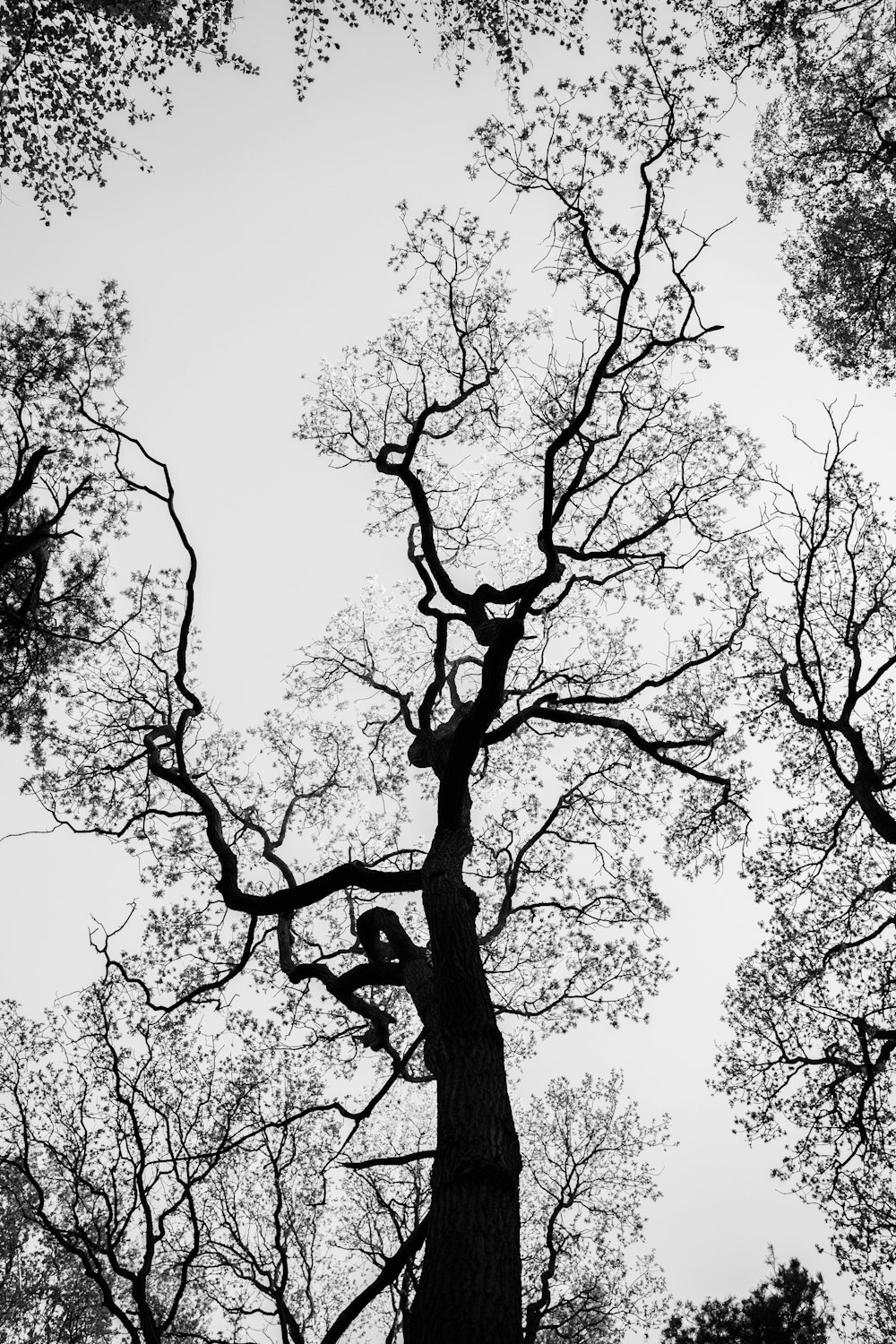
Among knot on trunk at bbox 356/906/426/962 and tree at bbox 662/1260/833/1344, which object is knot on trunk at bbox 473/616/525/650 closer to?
knot on trunk at bbox 356/906/426/962

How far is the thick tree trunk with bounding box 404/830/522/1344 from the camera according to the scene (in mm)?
4277

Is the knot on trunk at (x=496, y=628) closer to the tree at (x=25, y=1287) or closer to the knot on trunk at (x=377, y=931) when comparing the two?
the knot on trunk at (x=377, y=931)

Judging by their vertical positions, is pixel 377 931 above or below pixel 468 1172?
above

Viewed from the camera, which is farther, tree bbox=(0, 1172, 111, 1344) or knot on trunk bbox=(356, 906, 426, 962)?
tree bbox=(0, 1172, 111, 1344)

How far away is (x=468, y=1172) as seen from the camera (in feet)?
16.3

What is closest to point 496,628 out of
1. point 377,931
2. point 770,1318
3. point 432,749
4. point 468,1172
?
point 432,749

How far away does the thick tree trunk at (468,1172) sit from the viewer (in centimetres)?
428

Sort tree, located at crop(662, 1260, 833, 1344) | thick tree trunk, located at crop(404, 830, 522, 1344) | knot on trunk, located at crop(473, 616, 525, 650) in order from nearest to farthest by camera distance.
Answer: thick tree trunk, located at crop(404, 830, 522, 1344) < knot on trunk, located at crop(473, 616, 525, 650) < tree, located at crop(662, 1260, 833, 1344)

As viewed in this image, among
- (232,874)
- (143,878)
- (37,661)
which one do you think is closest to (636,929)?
(232,874)

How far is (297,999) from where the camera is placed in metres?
12.8

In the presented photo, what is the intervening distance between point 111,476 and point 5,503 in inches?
120

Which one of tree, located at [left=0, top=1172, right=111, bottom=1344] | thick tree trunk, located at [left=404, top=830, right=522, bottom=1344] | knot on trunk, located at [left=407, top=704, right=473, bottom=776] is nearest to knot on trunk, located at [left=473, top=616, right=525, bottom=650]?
knot on trunk, located at [left=407, top=704, right=473, bottom=776]

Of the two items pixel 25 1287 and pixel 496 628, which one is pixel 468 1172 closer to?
pixel 496 628

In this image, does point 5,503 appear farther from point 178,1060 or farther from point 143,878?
point 178,1060
